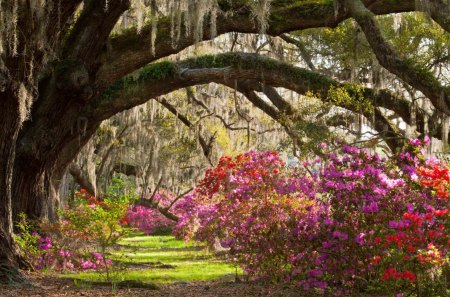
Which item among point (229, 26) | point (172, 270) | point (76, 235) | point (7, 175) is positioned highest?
point (229, 26)

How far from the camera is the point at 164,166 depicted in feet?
81.6

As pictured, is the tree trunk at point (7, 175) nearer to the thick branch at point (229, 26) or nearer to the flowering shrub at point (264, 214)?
the thick branch at point (229, 26)

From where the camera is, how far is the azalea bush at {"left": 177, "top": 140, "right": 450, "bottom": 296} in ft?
18.8

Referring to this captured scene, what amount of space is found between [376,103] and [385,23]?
2.67 meters

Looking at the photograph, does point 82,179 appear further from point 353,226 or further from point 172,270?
point 353,226

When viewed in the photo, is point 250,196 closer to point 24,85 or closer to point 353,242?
point 353,242

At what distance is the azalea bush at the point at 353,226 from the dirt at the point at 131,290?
0.24 metres

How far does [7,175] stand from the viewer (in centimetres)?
766

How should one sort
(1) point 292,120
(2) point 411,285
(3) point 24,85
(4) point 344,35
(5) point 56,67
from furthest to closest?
(4) point 344,35, (1) point 292,120, (5) point 56,67, (3) point 24,85, (2) point 411,285

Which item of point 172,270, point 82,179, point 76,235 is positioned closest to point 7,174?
point 76,235

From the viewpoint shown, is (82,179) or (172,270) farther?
(82,179)

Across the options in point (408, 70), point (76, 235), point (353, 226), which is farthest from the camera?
point (76, 235)

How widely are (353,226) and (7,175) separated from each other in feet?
14.2

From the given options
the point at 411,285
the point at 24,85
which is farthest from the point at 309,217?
the point at 24,85
